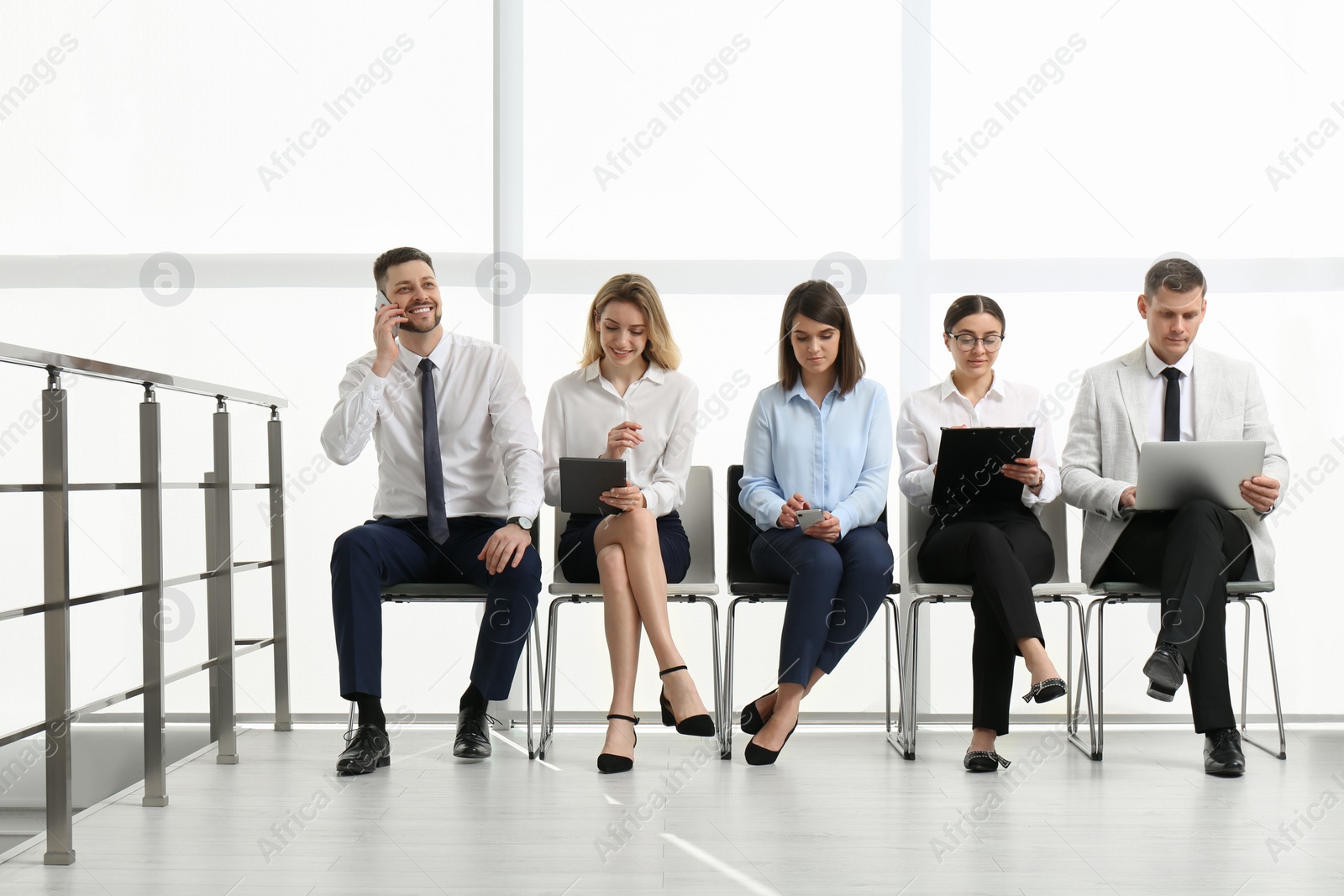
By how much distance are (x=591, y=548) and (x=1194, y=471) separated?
1.46m

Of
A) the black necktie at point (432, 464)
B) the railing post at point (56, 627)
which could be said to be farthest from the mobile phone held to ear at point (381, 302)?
the railing post at point (56, 627)

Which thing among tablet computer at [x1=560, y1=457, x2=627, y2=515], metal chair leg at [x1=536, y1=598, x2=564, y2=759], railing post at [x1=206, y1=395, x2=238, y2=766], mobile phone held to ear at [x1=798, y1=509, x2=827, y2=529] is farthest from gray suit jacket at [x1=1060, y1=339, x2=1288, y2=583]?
railing post at [x1=206, y1=395, x2=238, y2=766]

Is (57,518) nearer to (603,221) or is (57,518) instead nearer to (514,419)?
(514,419)

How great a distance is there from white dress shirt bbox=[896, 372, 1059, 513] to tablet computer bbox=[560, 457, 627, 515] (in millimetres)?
801

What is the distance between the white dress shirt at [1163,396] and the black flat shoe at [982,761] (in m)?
0.95

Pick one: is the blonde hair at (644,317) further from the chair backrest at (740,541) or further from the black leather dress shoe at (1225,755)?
the black leather dress shoe at (1225,755)

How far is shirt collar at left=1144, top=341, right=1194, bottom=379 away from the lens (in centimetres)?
270

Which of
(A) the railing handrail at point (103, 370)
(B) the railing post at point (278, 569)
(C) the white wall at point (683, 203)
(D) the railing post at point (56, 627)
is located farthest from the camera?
(C) the white wall at point (683, 203)

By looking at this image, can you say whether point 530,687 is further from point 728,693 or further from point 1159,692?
point 1159,692

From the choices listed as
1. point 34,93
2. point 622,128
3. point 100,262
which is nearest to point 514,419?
point 622,128

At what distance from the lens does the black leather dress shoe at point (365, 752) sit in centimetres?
236

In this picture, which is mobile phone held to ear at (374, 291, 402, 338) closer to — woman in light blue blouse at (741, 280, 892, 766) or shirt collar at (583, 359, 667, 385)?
shirt collar at (583, 359, 667, 385)

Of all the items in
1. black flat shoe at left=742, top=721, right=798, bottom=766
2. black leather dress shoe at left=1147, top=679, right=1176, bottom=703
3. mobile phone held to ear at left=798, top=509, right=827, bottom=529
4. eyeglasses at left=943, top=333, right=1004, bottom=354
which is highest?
eyeglasses at left=943, top=333, right=1004, bottom=354

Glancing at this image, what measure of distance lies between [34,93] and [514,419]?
213 cm
